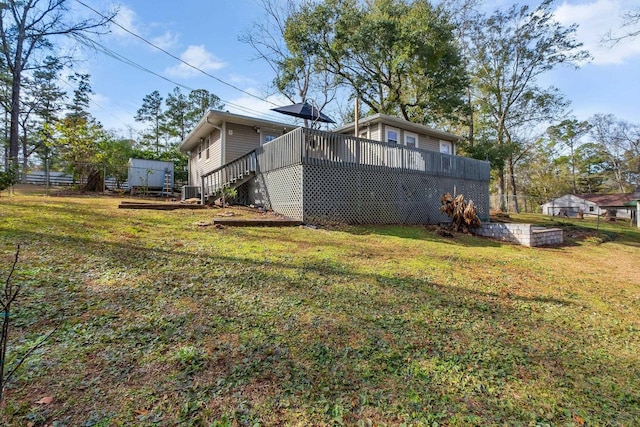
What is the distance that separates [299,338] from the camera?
2.73 meters

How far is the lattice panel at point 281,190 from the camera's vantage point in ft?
28.6

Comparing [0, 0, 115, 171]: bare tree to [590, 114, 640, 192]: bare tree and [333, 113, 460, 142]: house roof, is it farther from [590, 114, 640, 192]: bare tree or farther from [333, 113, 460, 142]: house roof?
[590, 114, 640, 192]: bare tree

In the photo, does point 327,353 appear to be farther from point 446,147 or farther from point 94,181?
point 446,147

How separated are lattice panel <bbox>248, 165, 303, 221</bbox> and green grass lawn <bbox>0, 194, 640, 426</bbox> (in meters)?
3.36

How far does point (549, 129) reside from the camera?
93.0ft

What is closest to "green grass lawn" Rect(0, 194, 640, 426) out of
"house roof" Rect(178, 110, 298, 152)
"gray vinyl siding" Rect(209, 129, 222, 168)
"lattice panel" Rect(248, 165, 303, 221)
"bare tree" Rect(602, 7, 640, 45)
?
"lattice panel" Rect(248, 165, 303, 221)

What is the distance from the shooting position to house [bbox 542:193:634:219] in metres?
35.6

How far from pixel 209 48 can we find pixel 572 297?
634 inches

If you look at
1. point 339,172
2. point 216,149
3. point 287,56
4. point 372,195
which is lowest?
point 372,195

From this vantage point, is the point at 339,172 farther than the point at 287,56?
No

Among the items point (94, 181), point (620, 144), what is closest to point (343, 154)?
point (94, 181)

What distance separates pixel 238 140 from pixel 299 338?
12022mm

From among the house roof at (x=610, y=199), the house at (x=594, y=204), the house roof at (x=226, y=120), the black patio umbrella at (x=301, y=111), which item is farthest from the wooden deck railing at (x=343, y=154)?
the house roof at (x=610, y=199)

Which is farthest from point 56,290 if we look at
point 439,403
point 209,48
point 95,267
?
point 209,48
